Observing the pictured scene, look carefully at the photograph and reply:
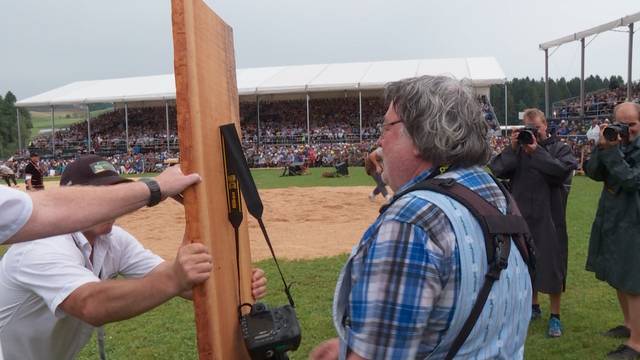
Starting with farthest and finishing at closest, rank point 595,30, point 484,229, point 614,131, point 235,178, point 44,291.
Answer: point 595,30 < point 614,131 < point 44,291 < point 235,178 < point 484,229

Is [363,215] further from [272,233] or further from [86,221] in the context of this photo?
[86,221]

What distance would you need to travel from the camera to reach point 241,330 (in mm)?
1914

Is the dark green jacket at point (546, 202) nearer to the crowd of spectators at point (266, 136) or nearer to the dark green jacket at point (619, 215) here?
the dark green jacket at point (619, 215)

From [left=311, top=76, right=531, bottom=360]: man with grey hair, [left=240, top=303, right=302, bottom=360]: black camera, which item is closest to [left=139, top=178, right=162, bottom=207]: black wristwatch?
[left=240, top=303, right=302, bottom=360]: black camera

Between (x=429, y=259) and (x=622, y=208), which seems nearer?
(x=429, y=259)

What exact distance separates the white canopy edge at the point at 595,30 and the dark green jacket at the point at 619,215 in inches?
991

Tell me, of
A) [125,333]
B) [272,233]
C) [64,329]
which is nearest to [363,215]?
[272,233]

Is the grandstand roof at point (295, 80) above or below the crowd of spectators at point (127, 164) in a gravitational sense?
above

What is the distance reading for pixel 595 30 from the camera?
2891cm

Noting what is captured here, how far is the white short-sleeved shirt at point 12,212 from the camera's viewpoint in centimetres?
152

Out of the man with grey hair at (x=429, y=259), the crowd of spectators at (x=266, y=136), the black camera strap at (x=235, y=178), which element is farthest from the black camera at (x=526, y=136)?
the crowd of spectators at (x=266, y=136)

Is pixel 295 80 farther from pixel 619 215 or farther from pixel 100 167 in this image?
pixel 100 167

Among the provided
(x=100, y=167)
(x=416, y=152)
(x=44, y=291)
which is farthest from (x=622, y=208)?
(x=44, y=291)

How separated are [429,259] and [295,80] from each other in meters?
44.4
